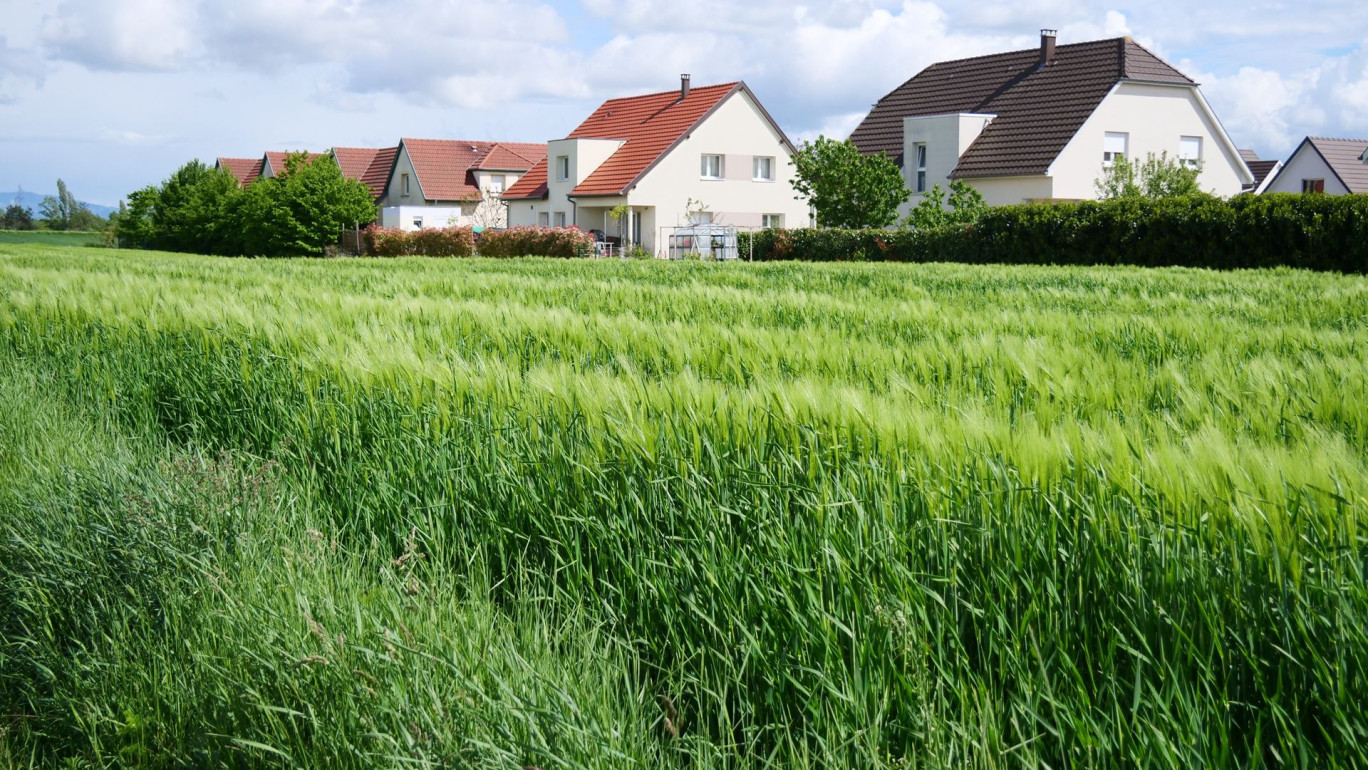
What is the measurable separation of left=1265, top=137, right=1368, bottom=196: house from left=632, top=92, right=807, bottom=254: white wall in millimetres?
28982

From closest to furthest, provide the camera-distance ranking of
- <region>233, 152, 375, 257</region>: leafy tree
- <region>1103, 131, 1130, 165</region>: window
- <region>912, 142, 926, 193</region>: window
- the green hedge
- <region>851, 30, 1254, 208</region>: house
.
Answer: the green hedge → <region>851, 30, 1254, 208</region>: house → <region>1103, 131, 1130, 165</region>: window → <region>912, 142, 926, 193</region>: window → <region>233, 152, 375, 257</region>: leafy tree

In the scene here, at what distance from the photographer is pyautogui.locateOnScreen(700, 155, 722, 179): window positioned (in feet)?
154

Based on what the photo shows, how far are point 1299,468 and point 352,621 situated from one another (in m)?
1.72

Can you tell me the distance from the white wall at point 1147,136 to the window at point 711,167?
593 inches

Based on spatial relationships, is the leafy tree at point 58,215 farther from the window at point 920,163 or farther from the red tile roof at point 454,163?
the window at point 920,163

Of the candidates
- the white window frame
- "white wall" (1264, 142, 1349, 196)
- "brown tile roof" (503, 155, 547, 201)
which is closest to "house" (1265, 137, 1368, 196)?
"white wall" (1264, 142, 1349, 196)

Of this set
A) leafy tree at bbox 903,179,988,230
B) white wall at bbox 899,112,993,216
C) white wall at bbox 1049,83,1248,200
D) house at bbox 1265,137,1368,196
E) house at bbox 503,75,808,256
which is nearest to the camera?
leafy tree at bbox 903,179,988,230

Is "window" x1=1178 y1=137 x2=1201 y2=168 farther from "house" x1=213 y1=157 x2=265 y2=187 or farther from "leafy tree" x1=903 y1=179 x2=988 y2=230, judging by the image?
"house" x1=213 y1=157 x2=265 y2=187

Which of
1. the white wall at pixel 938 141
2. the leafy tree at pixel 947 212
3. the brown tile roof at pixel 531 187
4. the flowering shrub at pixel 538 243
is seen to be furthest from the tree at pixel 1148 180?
the brown tile roof at pixel 531 187

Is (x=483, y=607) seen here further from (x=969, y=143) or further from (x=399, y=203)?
(x=399, y=203)

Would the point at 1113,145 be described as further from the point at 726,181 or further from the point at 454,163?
the point at 454,163

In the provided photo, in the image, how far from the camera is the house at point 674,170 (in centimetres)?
4553

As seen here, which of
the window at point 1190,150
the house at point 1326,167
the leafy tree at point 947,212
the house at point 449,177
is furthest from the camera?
the house at point 449,177

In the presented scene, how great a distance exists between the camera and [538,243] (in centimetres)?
3170
